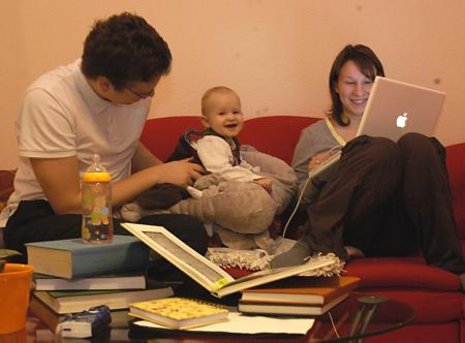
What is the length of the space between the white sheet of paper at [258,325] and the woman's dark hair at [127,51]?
77cm

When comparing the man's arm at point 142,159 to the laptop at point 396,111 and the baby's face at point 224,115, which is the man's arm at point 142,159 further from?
A: the laptop at point 396,111

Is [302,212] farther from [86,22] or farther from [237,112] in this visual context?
[86,22]

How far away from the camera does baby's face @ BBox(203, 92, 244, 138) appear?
241 centimetres

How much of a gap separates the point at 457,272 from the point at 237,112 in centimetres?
86

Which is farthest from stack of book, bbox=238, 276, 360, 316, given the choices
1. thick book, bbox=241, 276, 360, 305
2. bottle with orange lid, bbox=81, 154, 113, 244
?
bottle with orange lid, bbox=81, 154, 113, 244

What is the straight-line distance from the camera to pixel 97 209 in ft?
5.15

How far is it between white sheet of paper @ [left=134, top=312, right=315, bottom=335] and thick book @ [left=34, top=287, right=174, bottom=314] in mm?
166

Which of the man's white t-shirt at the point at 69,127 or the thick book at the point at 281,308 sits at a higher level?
the man's white t-shirt at the point at 69,127

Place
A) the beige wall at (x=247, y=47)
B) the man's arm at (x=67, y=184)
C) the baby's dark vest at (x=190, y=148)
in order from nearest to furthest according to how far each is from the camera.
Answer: the man's arm at (x=67, y=184)
the baby's dark vest at (x=190, y=148)
the beige wall at (x=247, y=47)

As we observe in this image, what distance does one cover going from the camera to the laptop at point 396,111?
2.15 m

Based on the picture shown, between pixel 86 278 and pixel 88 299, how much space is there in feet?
0.14

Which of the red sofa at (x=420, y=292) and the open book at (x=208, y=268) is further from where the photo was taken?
the red sofa at (x=420, y=292)

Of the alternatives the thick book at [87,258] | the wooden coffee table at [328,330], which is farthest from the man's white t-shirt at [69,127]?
the wooden coffee table at [328,330]

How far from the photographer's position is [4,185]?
8.41 ft
